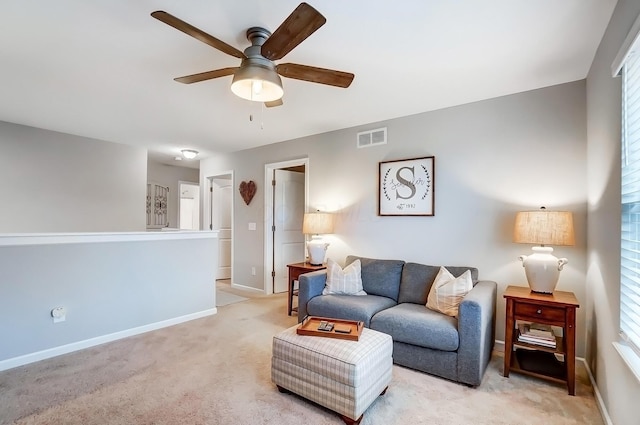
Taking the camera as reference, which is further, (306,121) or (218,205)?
(218,205)

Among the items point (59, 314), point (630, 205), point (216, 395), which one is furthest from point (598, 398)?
point (59, 314)

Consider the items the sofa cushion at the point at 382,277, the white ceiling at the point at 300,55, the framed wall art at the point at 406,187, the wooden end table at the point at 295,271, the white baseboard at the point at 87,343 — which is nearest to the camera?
the white ceiling at the point at 300,55

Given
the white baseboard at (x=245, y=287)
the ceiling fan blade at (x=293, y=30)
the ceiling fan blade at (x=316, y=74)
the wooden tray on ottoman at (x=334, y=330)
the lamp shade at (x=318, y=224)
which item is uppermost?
the ceiling fan blade at (x=293, y=30)

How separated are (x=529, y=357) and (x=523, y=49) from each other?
2.40 m

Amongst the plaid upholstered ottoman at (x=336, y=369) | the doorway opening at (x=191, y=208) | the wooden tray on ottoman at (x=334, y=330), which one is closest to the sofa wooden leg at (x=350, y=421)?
the plaid upholstered ottoman at (x=336, y=369)

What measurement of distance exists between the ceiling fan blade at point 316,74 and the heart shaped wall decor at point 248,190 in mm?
3246

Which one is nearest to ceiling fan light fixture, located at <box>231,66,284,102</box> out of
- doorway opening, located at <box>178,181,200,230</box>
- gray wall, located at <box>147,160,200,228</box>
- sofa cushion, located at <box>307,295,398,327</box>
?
sofa cushion, located at <box>307,295,398,327</box>

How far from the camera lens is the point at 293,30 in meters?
1.54

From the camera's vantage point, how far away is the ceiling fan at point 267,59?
151cm

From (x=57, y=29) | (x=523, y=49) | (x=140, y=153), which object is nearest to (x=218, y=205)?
(x=140, y=153)

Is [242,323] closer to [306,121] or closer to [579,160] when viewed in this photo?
[306,121]

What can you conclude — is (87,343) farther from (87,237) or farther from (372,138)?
(372,138)

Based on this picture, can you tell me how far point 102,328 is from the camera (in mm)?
3041

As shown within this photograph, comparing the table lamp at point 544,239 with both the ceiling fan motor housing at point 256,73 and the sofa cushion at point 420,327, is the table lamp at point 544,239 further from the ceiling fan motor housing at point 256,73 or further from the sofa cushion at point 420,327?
the ceiling fan motor housing at point 256,73
